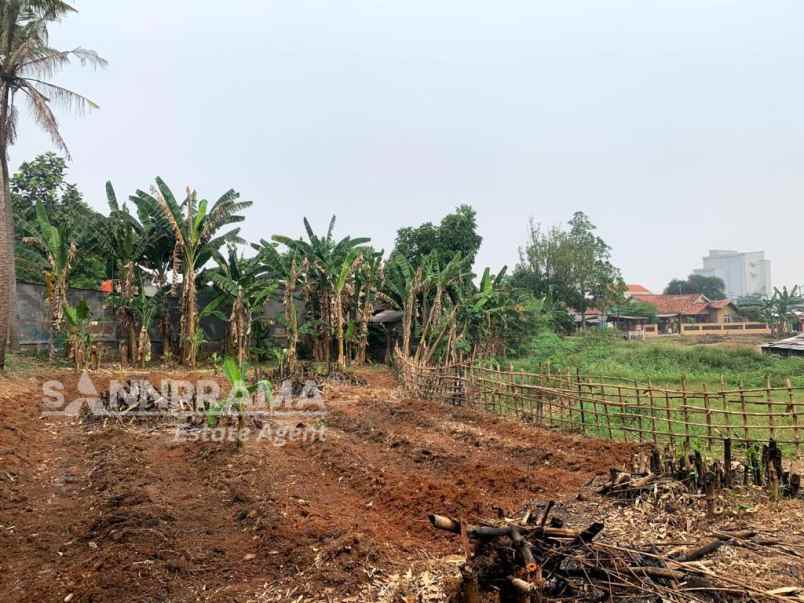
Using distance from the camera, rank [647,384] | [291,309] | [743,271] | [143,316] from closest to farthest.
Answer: [647,384]
[143,316]
[291,309]
[743,271]

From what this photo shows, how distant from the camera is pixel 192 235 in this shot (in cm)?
1539

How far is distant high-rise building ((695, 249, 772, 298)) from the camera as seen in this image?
416ft

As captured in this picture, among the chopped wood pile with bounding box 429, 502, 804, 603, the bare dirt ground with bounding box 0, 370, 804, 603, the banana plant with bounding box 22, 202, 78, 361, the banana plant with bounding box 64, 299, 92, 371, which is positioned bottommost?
the bare dirt ground with bounding box 0, 370, 804, 603

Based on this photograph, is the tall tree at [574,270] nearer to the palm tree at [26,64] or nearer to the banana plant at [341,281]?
the banana plant at [341,281]

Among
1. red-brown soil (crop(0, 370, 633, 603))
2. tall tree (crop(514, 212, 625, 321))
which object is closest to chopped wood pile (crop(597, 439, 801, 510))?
red-brown soil (crop(0, 370, 633, 603))

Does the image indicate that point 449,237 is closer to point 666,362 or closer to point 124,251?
point 666,362

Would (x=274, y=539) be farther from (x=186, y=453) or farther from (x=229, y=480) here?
(x=186, y=453)

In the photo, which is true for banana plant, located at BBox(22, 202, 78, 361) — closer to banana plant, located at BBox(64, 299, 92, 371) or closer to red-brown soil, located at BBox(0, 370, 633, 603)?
banana plant, located at BBox(64, 299, 92, 371)

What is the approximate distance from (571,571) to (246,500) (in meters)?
3.24

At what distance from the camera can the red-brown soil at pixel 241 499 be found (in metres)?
3.86

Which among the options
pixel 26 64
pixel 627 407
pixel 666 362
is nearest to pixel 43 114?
pixel 26 64

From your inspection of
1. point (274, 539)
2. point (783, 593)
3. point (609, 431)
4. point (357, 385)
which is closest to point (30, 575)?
point (274, 539)

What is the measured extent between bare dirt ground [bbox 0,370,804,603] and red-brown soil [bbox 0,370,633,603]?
2 centimetres

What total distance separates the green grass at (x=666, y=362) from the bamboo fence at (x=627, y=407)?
10.2ft
